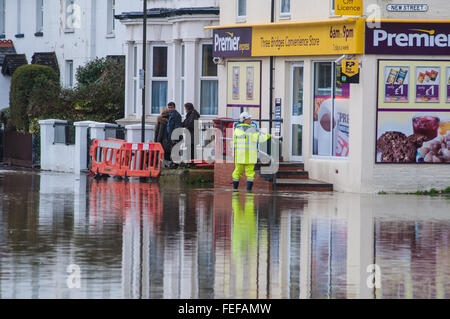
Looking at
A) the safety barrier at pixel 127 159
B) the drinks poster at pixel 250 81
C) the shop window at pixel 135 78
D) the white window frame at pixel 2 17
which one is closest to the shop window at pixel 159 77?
the shop window at pixel 135 78

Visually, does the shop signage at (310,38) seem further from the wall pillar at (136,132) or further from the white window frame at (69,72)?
the white window frame at (69,72)

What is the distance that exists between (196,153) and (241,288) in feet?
52.7

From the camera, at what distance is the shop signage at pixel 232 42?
26.0m

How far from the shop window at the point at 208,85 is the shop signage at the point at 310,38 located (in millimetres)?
3486

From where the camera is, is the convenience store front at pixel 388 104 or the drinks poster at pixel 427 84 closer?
the convenience store front at pixel 388 104

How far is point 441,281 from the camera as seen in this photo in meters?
11.6

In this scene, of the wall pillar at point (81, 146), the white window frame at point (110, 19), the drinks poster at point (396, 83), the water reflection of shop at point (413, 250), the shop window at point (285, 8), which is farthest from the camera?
the white window frame at point (110, 19)

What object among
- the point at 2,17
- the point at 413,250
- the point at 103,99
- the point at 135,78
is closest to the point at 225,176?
the point at 135,78

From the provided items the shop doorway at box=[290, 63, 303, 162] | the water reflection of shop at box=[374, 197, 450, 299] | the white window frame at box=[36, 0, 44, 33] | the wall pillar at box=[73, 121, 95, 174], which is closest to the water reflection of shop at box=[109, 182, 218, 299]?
the water reflection of shop at box=[374, 197, 450, 299]

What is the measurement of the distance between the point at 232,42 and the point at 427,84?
5.54 metres

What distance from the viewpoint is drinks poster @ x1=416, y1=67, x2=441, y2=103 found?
75.0 feet

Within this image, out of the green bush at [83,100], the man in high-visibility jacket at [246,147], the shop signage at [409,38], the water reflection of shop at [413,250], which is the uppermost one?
the shop signage at [409,38]

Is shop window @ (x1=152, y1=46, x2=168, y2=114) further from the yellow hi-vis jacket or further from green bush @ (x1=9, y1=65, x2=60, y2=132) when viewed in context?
the yellow hi-vis jacket
